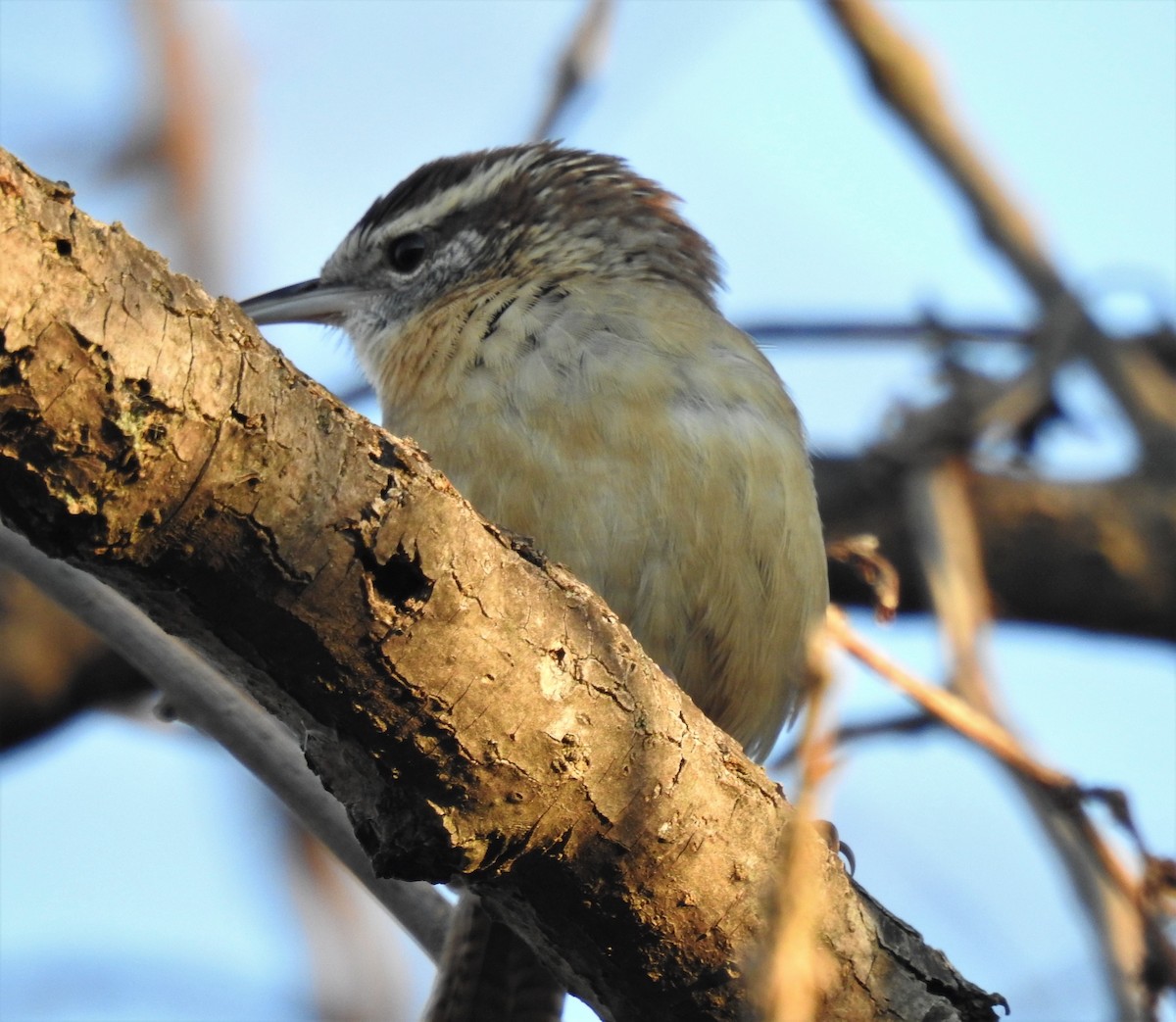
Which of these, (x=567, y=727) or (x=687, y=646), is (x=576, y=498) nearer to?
(x=687, y=646)

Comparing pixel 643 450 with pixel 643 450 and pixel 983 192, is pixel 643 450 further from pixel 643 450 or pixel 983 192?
pixel 983 192

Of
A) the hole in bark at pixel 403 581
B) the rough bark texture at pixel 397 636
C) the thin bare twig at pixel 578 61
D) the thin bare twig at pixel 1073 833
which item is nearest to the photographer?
the rough bark texture at pixel 397 636

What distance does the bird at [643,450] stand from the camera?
3.73m

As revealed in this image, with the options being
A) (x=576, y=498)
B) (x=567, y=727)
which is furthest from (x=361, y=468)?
(x=576, y=498)

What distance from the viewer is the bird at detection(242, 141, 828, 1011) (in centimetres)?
373

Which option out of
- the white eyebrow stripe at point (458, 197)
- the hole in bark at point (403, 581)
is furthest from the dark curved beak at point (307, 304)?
the hole in bark at point (403, 581)

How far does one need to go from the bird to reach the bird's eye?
60 cm

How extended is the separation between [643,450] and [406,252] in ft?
6.75

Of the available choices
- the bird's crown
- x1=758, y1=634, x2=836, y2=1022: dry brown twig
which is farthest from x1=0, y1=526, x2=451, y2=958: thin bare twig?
x1=758, y1=634, x2=836, y2=1022: dry brown twig

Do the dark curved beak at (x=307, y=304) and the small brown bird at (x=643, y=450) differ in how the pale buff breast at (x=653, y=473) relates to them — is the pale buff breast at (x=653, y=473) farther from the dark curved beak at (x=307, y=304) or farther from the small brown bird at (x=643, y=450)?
the dark curved beak at (x=307, y=304)

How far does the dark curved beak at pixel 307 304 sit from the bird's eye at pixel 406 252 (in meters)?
0.17

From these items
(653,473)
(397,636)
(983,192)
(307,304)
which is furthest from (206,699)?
(983,192)

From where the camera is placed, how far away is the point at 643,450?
3.76 m

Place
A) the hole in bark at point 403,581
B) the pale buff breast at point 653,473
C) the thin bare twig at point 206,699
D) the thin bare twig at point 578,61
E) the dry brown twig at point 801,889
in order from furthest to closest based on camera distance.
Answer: the thin bare twig at point 578,61 < the pale buff breast at point 653,473 < the thin bare twig at point 206,699 < the hole in bark at point 403,581 < the dry brown twig at point 801,889
